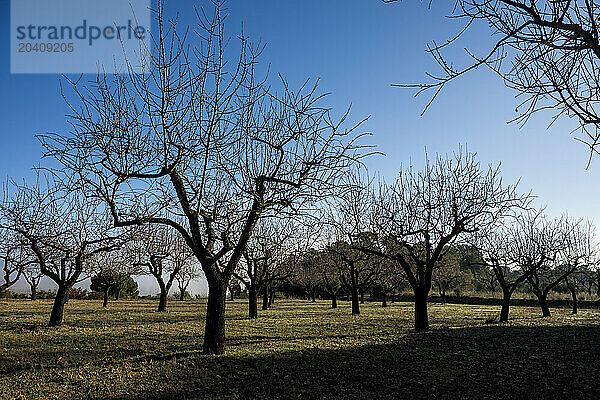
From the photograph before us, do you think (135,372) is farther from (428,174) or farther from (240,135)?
(428,174)

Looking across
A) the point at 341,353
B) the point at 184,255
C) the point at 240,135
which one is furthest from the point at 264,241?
the point at 240,135

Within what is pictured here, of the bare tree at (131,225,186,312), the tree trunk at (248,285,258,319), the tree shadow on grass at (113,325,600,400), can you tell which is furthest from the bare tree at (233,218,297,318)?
the tree shadow on grass at (113,325,600,400)

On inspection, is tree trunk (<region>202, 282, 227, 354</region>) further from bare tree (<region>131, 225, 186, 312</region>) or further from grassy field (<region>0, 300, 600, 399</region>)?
bare tree (<region>131, 225, 186, 312</region>)

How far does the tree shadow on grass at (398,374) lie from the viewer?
18.0ft

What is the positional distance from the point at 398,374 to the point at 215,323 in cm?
339

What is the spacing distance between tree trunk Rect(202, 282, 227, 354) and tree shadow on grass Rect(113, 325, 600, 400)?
1.16ft

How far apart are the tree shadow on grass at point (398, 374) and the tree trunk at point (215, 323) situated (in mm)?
355

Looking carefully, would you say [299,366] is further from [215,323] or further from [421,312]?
[421,312]

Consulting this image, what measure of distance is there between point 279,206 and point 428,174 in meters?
7.25

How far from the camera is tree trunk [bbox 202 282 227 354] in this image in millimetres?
7797

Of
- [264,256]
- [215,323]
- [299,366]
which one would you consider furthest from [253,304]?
[299,366]

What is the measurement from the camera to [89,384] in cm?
573

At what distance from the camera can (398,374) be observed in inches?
258

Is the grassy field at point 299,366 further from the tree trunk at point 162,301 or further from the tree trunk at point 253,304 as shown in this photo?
the tree trunk at point 162,301
